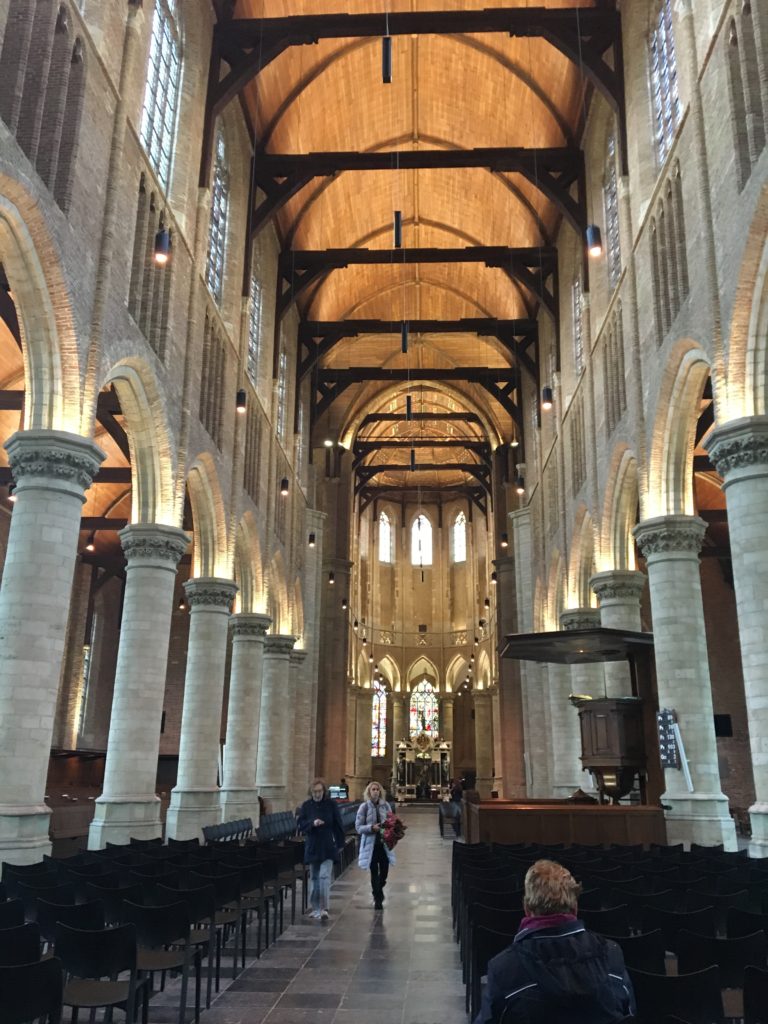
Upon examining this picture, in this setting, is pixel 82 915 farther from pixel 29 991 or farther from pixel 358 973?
pixel 358 973

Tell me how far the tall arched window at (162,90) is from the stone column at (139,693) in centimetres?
723

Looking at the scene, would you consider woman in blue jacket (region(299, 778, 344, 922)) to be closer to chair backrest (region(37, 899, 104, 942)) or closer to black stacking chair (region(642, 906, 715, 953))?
chair backrest (region(37, 899, 104, 942))

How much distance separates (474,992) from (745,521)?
27.8 ft

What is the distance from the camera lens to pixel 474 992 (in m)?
5.68

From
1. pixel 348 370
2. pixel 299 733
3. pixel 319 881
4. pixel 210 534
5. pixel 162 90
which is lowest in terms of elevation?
pixel 319 881

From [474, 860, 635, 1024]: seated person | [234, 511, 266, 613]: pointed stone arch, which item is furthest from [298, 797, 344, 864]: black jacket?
[234, 511, 266, 613]: pointed stone arch

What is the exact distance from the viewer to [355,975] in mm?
7801

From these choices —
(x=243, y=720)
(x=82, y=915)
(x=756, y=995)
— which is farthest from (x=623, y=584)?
(x=756, y=995)

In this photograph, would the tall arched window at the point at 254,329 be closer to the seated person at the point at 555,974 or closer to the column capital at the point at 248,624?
the column capital at the point at 248,624

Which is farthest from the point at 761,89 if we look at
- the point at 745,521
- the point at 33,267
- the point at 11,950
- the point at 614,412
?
the point at 11,950

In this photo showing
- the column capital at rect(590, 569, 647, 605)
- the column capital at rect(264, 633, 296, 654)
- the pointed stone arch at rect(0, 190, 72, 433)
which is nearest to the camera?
the pointed stone arch at rect(0, 190, 72, 433)

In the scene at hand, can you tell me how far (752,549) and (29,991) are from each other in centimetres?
1053

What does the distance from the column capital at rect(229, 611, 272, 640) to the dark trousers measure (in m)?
14.5

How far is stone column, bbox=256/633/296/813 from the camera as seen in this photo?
28797 millimetres
